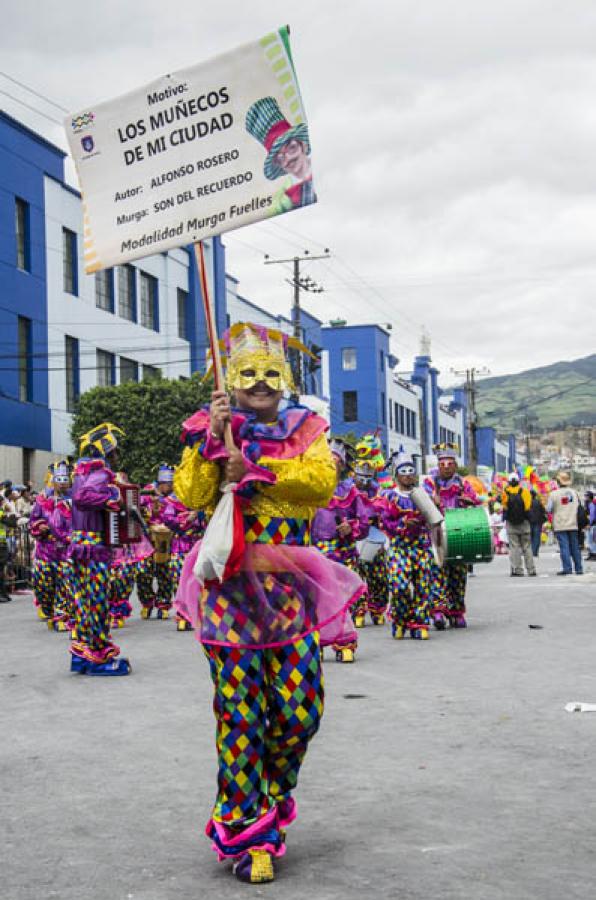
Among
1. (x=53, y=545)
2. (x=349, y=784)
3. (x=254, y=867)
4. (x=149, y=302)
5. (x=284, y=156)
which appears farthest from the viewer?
(x=149, y=302)

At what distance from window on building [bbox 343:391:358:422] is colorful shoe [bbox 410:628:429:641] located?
200 feet

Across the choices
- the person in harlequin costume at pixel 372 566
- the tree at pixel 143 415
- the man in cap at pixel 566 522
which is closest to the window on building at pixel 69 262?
the tree at pixel 143 415

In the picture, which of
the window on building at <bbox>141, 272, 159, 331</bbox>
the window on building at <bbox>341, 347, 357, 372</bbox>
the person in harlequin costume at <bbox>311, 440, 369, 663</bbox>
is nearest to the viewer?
the person in harlequin costume at <bbox>311, 440, 369, 663</bbox>

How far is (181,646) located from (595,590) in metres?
8.44

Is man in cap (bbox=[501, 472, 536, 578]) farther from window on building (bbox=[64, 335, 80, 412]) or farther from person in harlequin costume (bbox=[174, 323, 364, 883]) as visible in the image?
person in harlequin costume (bbox=[174, 323, 364, 883])

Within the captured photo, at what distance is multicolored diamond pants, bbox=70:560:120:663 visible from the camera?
10.3 meters

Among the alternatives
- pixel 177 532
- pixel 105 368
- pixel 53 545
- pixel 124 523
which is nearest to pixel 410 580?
pixel 124 523

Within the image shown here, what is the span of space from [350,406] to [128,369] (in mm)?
36991

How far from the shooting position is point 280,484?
190 inches

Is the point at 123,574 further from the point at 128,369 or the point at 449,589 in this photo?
the point at 128,369

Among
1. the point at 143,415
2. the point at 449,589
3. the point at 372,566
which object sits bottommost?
the point at 449,589

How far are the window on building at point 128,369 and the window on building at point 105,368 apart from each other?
0.49 meters

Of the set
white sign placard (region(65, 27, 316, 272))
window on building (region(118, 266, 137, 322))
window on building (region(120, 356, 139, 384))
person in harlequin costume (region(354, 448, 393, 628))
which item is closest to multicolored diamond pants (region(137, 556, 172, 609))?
person in harlequin costume (region(354, 448, 393, 628))

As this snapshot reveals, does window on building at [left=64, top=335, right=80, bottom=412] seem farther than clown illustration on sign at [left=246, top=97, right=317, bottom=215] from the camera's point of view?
Yes
